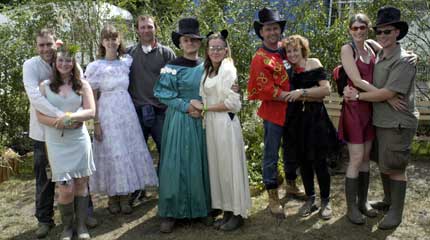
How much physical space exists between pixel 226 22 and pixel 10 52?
10.3 ft

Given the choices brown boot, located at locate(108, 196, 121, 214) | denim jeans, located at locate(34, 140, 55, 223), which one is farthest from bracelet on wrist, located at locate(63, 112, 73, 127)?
brown boot, located at locate(108, 196, 121, 214)

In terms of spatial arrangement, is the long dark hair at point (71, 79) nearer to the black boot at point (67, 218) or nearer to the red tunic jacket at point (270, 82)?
the black boot at point (67, 218)

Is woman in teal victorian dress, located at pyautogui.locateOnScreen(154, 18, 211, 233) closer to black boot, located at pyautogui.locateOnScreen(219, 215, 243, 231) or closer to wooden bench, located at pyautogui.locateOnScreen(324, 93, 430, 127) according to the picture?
black boot, located at pyautogui.locateOnScreen(219, 215, 243, 231)

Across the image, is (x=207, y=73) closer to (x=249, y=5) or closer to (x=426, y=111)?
(x=249, y=5)

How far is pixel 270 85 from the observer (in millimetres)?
4070

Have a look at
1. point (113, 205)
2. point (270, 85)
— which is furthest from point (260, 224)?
point (113, 205)

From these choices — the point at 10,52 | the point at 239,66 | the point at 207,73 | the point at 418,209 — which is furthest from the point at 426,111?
the point at 10,52

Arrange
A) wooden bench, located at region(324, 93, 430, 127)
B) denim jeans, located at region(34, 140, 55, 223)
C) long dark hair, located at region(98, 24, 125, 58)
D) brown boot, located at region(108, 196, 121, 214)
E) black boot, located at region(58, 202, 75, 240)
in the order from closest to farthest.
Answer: black boot, located at region(58, 202, 75, 240) → denim jeans, located at region(34, 140, 55, 223) → long dark hair, located at region(98, 24, 125, 58) → brown boot, located at region(108, 196, 121, 214) → wooden bench, located at region(324, 93, 430, 127)

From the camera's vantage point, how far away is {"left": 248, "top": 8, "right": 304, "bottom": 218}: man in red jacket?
4078 millimetres

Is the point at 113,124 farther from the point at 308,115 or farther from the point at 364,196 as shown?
the point at 364,196

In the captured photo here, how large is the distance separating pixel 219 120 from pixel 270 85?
55 cm

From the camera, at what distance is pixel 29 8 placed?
7.07 meters

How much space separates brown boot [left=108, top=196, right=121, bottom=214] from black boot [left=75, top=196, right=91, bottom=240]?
1.85 ft

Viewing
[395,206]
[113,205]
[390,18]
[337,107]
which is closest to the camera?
[390,18]
